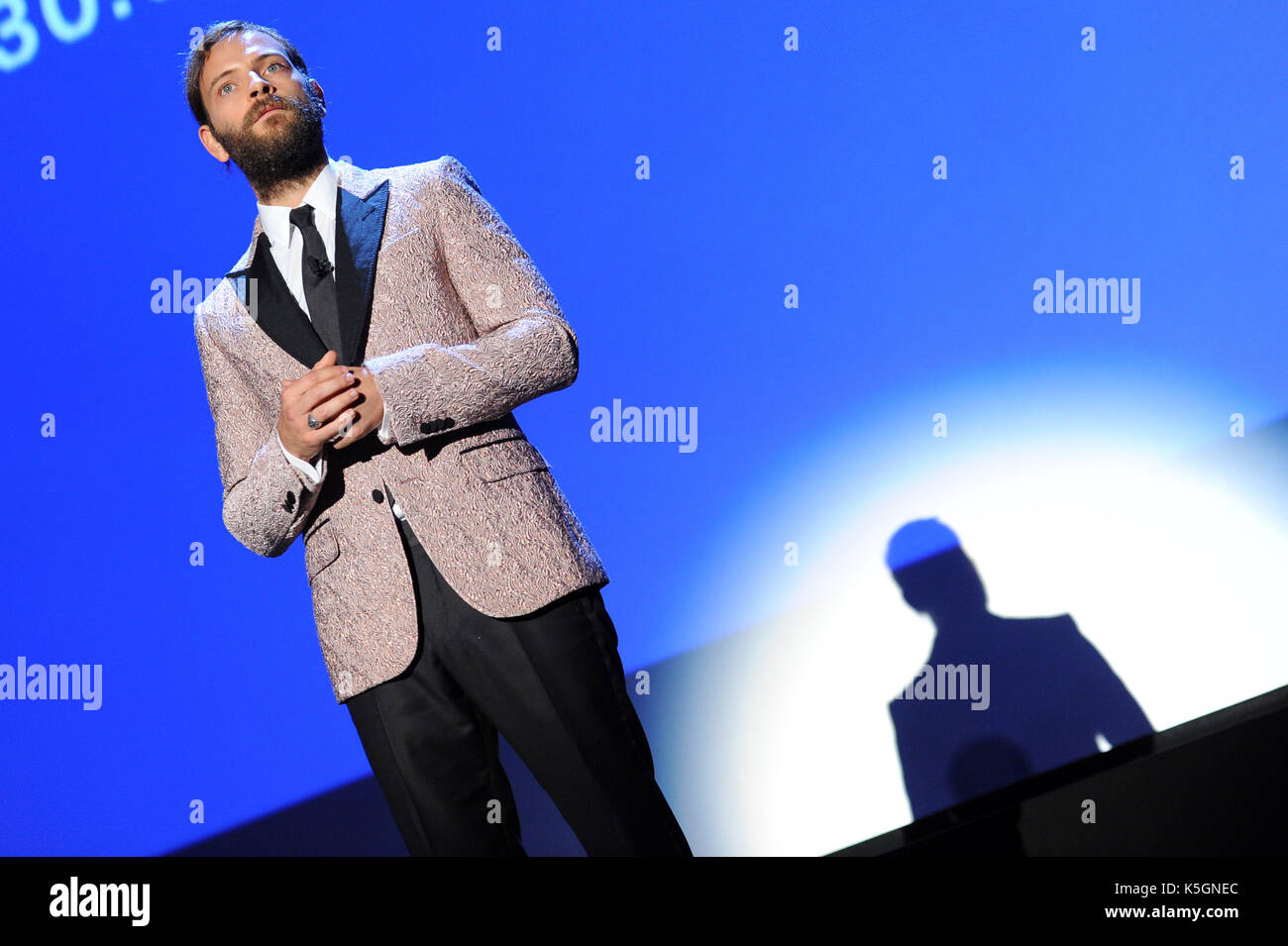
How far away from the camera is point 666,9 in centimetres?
282

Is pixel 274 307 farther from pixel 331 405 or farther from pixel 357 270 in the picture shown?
pixel 331 405

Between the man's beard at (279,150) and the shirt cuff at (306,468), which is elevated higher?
the man's beard at (279,150)

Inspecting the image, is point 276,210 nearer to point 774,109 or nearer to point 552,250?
point 552,250

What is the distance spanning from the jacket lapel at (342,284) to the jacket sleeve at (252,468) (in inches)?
4.0

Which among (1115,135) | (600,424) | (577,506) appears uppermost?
(1115,135)

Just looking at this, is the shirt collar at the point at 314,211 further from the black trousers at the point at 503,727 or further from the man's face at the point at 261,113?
the black trousers at the point at 503,727

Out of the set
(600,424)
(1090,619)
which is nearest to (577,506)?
(600,424)

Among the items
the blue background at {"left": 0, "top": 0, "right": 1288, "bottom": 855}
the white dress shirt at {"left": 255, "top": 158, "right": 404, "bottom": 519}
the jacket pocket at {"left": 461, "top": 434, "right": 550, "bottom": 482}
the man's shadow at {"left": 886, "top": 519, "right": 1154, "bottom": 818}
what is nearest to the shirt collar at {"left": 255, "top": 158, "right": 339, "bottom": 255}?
the white dress shirt at {"left": 255, "top": 158, "right": 404, "bottom": 519}

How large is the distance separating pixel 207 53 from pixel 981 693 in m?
2.06

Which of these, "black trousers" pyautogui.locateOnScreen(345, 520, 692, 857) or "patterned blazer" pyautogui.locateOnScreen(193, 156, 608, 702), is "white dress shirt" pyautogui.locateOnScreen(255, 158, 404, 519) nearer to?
"patterned blazer" pyautogui.locateOnScreen(193, 156, 608, 702)

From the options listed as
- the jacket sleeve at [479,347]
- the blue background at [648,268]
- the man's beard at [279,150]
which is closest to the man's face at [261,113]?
the man's beard at [279,150]

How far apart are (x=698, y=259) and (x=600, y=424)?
1.45ft

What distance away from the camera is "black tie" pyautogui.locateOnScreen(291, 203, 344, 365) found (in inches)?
75.2

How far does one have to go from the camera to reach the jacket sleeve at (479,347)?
1780mm
